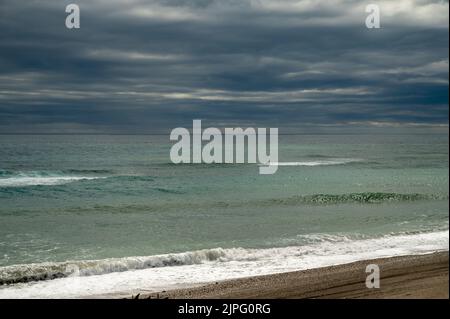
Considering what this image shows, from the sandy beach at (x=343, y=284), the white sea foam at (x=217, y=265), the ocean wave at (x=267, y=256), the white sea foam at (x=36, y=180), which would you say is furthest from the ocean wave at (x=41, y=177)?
the sandy beach at (x=343, y=284)

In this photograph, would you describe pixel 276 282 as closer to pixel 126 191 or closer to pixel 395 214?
pixel 395 214

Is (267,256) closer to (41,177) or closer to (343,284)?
(343,284)

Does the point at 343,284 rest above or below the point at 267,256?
above

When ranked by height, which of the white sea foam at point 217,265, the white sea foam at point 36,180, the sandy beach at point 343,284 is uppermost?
the white sea foam at point 36,180

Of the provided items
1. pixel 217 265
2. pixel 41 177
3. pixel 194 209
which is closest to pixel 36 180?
pixel 41 177

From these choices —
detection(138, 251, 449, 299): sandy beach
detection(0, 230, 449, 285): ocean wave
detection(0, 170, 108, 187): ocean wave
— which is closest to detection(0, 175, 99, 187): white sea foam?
detection(0, 170, 108, 187): ocean wave

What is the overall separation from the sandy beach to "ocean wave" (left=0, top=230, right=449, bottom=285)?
1.51 metres

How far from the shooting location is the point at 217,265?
1180cm

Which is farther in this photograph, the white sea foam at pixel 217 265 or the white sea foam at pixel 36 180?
the white sea foam at pixel 36 180

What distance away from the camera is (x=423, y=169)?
38781 millimetres

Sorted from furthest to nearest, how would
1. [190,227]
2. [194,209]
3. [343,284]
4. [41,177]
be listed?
[41,177]
[194,209]
[190,227]
[343,284]

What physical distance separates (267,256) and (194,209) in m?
7.86

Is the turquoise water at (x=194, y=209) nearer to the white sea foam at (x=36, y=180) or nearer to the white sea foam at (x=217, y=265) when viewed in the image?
the white sea foam at (x=36, y=180)

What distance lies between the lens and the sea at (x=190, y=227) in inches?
430
